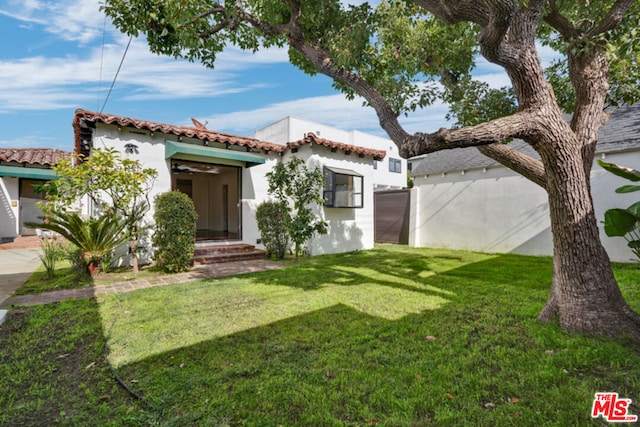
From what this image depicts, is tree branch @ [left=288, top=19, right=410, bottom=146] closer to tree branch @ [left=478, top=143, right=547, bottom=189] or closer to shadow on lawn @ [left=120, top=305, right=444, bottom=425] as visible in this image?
tree branch @ [left=478, top=143, right=547, bottom=189]

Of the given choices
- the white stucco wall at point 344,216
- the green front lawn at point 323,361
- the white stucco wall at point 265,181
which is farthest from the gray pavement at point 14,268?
the white stucco wall at point 344,216

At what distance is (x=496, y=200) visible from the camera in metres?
11.9

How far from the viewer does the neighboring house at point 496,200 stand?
923cm

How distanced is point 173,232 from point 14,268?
17.7 ft

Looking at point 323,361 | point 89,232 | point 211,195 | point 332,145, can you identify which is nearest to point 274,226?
point 332,145

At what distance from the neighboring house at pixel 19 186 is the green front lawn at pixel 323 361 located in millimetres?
12826

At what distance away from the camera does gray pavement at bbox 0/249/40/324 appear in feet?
20.9

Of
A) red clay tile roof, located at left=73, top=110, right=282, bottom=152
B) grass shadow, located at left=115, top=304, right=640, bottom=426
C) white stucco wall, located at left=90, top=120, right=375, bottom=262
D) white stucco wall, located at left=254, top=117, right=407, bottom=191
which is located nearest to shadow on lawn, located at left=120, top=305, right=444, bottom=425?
grass shadow, located at left=115, top=304, right=640, bottom=426

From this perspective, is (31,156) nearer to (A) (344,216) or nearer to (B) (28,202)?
(B) (28,202)

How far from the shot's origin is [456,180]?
518 inches

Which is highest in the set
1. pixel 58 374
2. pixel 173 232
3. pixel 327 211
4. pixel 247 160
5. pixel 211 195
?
pixel 247 160

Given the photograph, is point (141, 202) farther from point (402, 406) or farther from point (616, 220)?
point (616, 220)

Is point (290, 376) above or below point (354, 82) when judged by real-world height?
below

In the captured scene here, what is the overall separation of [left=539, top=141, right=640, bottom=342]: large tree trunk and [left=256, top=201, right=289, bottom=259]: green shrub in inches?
302
